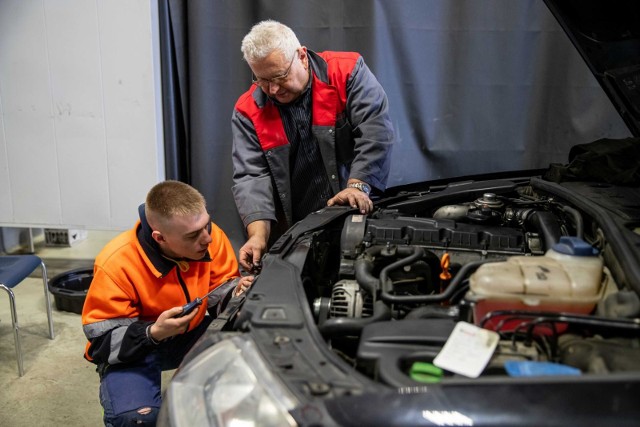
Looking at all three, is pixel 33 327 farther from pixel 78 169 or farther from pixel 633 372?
pixel 633 372

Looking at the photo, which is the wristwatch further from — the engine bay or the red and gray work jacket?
the engine bay

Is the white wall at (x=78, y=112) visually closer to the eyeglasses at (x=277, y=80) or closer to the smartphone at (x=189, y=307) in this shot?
the eyeglasses at (x=277, y=80)

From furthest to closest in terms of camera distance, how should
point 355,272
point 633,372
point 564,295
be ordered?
point 355,272, point 564,295, point 633,372

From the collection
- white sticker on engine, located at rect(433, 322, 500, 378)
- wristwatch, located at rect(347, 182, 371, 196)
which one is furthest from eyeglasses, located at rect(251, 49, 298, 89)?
white sticker on engine, located at rect(433, 322, 500, 378)

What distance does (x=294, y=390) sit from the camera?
0.96 metres

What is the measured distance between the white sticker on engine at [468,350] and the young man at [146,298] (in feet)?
2.78

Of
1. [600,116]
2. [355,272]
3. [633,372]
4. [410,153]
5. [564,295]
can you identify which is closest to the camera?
[633,372]

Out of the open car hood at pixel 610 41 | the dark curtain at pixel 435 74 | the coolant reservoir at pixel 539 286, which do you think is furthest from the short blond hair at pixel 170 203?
the dark curtain at pixel 435 74

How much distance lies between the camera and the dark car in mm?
868

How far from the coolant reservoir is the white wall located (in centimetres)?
268

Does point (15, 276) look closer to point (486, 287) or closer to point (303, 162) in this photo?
point (303, 162)

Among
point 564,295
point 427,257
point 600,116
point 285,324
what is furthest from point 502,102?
point 285,324

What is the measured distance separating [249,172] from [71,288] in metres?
1.64

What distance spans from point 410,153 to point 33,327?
93.9 inches
